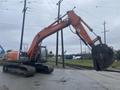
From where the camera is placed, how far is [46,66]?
38.7 meters

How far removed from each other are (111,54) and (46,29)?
408 inches

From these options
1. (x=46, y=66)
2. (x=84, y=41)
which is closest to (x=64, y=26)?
(x=84, y=41)

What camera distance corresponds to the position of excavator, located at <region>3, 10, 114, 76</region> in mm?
26297

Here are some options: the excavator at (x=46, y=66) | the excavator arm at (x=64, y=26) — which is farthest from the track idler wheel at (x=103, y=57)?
the excavator arm at (x=64, y=26)

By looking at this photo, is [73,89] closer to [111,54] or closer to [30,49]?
[111,54]

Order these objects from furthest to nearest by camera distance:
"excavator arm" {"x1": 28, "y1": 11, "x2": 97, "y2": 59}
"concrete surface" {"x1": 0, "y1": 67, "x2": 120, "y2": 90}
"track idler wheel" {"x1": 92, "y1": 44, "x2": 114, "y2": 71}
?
"excavator arm" {"x1": 28, "y1": 11, "x2": 97, "y2": 59}, "track idler wheel" {"x1": 92, "y1": 44, "x2": 114, "y2": 71}, "concrete surface" {"x1": 0, "y1": 67, "x2": 120, "y2": 90}

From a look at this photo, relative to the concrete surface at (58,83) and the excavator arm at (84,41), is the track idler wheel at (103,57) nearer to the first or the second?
the excavator arm at (84,41)

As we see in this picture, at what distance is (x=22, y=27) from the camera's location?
7506 cm

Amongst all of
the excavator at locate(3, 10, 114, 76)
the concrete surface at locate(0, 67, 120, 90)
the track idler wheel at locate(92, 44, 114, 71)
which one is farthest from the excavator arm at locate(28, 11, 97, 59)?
the concrete surface at locate(0, 67, 120, 90)

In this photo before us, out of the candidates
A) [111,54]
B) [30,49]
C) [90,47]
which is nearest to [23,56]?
[30,49]

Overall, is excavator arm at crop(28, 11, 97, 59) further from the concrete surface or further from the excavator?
the concrete surface

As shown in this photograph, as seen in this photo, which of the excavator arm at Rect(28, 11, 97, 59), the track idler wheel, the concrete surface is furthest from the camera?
the excavator arm at Rect(28, 11, 97, 59)

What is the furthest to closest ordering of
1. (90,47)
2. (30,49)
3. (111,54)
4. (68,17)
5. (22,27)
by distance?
(22,27) → (30,49) → (68,17) → (90,47) → (111,54)

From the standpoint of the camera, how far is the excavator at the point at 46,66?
2630 centimetres
